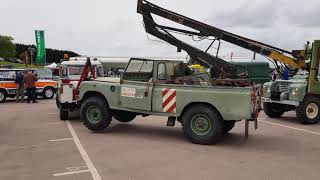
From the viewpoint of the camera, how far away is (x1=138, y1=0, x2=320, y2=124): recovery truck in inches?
545

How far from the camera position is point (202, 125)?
10031mm

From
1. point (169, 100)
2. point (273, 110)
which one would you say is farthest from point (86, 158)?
point (273, 110)

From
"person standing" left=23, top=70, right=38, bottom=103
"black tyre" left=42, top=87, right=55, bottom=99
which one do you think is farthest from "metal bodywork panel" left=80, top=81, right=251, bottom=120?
"black tyre" left=42, top=87, right=55, bottom=99

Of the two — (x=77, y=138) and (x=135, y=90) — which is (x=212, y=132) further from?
(x=77, y=138)

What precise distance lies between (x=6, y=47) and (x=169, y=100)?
98.8m

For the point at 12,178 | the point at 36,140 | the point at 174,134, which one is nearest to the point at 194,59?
the point at 174,134

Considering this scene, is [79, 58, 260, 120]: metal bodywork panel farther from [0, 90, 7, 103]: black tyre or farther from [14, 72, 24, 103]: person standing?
[0, 90, 7, 103]: black tyre

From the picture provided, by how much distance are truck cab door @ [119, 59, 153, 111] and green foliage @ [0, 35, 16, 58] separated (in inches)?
3798

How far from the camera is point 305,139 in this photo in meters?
10.9

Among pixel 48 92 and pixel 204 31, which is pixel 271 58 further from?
pixel 48 92

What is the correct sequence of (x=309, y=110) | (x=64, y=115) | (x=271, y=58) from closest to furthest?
(x=309, y=110) → (x=64, y=115) → (x=271, y=58)

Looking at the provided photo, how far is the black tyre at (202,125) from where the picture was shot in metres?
9.79

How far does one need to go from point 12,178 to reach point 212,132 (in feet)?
14.5

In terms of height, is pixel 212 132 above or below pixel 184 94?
below
